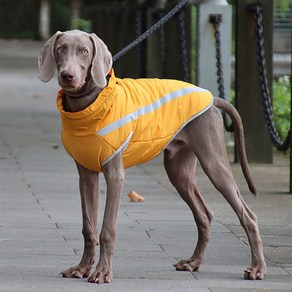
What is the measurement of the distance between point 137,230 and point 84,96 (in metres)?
1.99

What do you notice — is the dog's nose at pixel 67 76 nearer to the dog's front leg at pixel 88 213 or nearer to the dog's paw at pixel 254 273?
the dog's front leg at pixel 88 213

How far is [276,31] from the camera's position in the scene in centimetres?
2517

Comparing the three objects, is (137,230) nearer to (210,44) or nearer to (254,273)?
(254,273)

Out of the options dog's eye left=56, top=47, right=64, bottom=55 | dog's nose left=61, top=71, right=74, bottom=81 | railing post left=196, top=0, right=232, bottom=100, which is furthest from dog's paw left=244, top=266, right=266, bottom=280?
railing post left=196, top=0, right=232, bottom=100

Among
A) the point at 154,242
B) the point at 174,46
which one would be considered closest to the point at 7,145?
the point at 174,46

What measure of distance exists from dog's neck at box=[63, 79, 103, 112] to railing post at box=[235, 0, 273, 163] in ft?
18.6

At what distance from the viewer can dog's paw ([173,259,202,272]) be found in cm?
709

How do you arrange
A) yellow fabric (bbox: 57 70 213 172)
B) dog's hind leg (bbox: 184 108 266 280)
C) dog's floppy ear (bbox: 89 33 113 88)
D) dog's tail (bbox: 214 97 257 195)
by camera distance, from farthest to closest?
dog's tail (bbox: 214 97 257 195) → dog's hind leg (bbox: 184 108 266 280) → yellow fabric (bbox: 57 70 213 172) → dog's floppy ear (bbox: 89 33 113 88)

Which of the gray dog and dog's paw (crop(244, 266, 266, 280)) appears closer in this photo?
the gray dog

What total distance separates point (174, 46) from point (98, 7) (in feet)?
40.4

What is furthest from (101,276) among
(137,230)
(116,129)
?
(137,230)

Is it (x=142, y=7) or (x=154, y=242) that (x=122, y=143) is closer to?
(x=154, y=242)

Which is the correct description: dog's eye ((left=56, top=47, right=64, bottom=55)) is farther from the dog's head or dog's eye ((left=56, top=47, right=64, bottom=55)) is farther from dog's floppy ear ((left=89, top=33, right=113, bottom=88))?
dog's floppy ear ((left=89, top=33, right=113, bottom=88))

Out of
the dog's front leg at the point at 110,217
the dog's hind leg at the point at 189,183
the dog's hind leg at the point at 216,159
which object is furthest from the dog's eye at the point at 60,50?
the dog's hind leg at the point at 189,183
